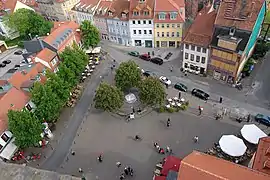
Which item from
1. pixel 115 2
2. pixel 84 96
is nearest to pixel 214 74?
pixel 84 96

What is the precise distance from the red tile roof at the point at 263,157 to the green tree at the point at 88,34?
4661 centimetres

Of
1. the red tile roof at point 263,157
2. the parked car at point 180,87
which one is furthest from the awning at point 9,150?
the red tile roof at point 263,157

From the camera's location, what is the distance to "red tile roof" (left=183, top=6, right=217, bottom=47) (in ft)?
170

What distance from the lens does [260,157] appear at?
29688 mm

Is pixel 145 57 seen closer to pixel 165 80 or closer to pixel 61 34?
pixel 165 80

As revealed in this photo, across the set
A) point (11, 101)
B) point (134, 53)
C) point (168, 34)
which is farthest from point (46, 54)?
point (168, 34)

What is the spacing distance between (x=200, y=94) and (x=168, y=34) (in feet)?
65.9

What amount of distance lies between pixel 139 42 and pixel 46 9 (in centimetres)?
3832

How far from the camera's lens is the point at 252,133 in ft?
137

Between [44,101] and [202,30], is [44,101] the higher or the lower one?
the lower one

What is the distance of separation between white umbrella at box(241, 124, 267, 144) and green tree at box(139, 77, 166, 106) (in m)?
14.8

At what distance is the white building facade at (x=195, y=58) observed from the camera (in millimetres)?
53656

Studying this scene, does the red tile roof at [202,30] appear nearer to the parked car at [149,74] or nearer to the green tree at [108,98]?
the parked car at [149,74]

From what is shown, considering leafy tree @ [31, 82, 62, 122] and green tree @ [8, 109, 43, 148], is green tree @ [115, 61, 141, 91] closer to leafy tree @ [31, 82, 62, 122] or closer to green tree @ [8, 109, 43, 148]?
leafy tree @ [31, 82, 62, 122]
